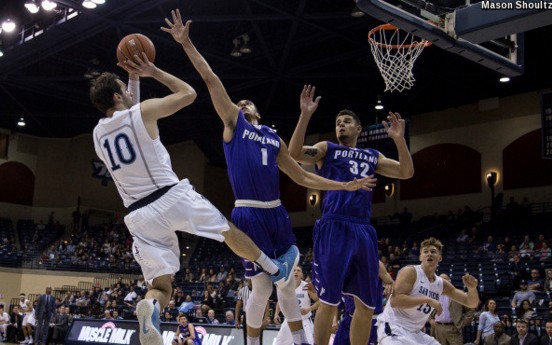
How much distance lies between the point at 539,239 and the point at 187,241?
2053 cm

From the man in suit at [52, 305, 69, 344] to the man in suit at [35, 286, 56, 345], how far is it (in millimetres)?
1209

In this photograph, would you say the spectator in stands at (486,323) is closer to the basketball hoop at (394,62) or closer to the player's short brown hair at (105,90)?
the basketball hoop at (394,62)

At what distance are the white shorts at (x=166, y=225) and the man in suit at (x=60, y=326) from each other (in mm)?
19190

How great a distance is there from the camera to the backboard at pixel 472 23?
277 inches

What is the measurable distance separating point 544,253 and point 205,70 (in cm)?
1541

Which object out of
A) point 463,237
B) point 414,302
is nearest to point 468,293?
point 414,302

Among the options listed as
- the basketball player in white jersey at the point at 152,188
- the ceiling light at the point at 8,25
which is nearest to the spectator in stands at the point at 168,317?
the ceiling light at the point at 8,25

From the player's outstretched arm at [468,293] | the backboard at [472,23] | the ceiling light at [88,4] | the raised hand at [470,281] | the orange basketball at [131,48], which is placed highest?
the ceiling light at [88,4]

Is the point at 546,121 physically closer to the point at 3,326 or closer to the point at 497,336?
the point at 497,336

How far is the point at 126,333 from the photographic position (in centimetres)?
1675

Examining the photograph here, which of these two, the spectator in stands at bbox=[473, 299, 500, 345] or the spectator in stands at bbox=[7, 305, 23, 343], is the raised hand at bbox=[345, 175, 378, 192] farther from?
the spectator in stands at bbox=[7, 305, 23, 343]

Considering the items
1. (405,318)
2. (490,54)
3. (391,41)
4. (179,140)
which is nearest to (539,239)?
(391,41)

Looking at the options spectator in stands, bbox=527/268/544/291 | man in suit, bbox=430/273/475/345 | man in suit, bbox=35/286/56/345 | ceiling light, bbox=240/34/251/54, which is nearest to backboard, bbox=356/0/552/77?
man in suit, bbox=430/273/475/345

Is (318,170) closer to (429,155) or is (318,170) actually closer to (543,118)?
(543,118)
